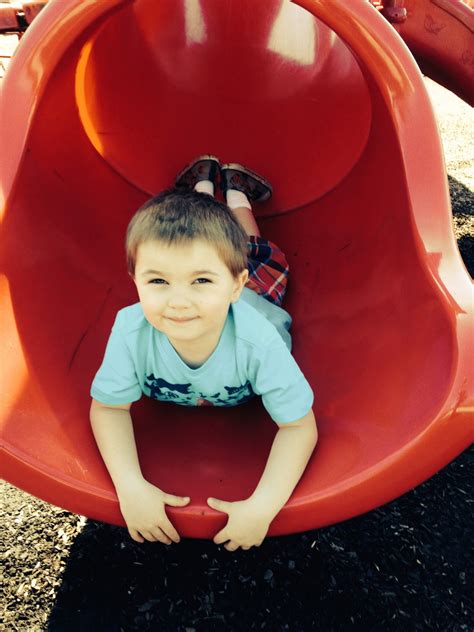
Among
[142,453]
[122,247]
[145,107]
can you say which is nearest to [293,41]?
[145,107]

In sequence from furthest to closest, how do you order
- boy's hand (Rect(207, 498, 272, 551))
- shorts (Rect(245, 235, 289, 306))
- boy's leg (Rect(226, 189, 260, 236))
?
boy's leg (Rect(226, 189, 260, 236)), shorts (Rect(245, 235, 289, 306)), boy's hand (Rect(207, 498, 272, 551))

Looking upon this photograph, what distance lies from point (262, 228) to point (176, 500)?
113cm

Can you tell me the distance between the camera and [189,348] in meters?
1.21

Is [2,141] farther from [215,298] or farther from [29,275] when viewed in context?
[215,298]

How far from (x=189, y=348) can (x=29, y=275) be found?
17.2 inches

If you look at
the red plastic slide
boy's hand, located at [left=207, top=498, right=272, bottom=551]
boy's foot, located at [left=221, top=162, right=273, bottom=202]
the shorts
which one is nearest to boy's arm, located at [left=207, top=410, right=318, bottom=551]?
boy's hand, located at [left=207, top=498, right=272, bottom=551]

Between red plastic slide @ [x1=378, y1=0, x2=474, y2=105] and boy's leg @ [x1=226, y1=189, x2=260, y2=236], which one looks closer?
boy's leg @ [x1=226, y1=189, x2=260, y2=236]

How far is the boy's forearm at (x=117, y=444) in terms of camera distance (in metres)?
1.07

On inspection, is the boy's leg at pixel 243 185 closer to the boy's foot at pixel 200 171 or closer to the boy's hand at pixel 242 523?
the boy's foot at pixel 200 171

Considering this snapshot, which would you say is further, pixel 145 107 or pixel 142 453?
pixel 145 107

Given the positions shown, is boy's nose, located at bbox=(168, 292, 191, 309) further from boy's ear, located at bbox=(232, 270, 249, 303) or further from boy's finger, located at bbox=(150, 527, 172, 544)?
boy's finger, located at bbox=(150, 527, 172, 544)

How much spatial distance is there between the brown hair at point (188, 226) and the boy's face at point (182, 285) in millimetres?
15

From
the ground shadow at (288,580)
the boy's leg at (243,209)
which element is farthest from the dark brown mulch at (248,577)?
the boy's leg at (243,209)

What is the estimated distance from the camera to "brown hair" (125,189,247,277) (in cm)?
104
